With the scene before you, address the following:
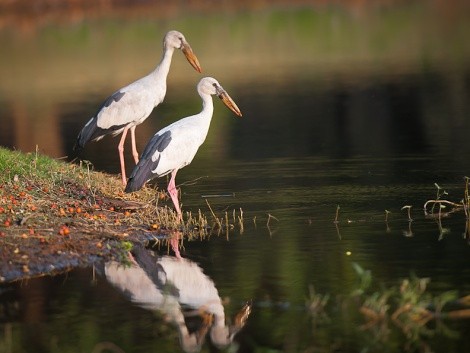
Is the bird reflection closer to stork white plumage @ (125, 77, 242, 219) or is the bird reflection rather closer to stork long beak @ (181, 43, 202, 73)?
stork white plumage @ (125, 77, 242, 219)

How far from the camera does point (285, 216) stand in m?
12.7

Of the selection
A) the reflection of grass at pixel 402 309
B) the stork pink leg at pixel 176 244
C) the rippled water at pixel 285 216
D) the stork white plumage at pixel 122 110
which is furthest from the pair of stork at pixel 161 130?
the reflection of grass at pixel 402 309

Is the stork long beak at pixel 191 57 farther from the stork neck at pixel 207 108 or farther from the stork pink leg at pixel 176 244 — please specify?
the stork pink leg at pixel 176 244

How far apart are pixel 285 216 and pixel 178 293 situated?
3.19 metres

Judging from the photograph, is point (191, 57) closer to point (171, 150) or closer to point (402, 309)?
point (171, 150)

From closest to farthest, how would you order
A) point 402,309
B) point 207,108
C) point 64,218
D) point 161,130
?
point 402,309 < point 64,218 < point 161,130 < point 207,108

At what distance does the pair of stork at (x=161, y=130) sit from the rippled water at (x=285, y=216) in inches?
33.4

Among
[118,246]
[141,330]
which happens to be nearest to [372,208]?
[118,246]

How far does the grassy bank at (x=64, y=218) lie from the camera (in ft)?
35.0

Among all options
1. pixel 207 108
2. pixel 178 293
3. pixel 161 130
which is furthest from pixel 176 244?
pixel 207 108

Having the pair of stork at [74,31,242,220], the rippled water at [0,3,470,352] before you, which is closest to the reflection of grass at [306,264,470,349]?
the rippled water at [0,3,470,352]

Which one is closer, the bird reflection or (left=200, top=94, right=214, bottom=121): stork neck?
the bird reflection

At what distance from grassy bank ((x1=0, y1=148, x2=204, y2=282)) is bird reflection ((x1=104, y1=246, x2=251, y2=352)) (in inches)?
13.0

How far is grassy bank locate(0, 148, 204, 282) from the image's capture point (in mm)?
10672
